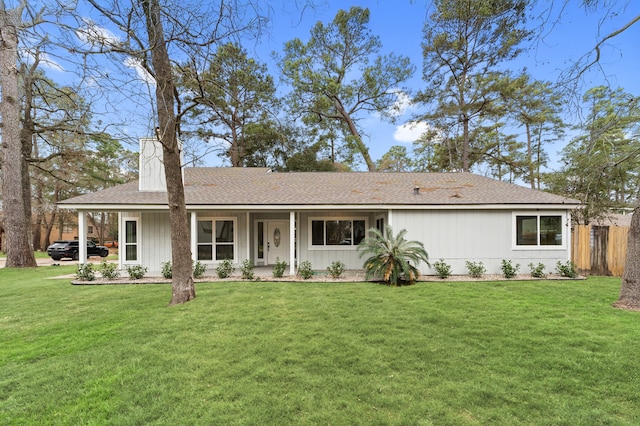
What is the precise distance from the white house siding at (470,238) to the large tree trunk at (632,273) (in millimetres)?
3655

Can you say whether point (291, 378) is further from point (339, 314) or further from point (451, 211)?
point (451, 211)

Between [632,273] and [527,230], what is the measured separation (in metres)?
3.88

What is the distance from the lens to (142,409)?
9.17 ft

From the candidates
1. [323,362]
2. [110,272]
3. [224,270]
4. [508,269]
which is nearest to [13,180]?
[110,272]

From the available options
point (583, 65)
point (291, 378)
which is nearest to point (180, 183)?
point (291, 378)

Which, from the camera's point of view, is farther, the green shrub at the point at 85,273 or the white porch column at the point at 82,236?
the white porch column at the point at 82,236

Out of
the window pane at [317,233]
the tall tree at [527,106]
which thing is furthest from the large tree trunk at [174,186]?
the tall tree at [527,106]

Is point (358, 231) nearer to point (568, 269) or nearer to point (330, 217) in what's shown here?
point (330, 217)

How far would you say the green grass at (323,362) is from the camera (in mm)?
2748

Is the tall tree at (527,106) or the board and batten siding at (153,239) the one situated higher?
the tall tree at (527,106)

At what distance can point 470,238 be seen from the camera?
9.85m

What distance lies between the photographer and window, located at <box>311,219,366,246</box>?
447 inches

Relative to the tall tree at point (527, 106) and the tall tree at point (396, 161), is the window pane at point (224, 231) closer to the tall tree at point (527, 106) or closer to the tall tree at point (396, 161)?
the tall tree at point (527, 106)

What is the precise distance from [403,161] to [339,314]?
28885mm
